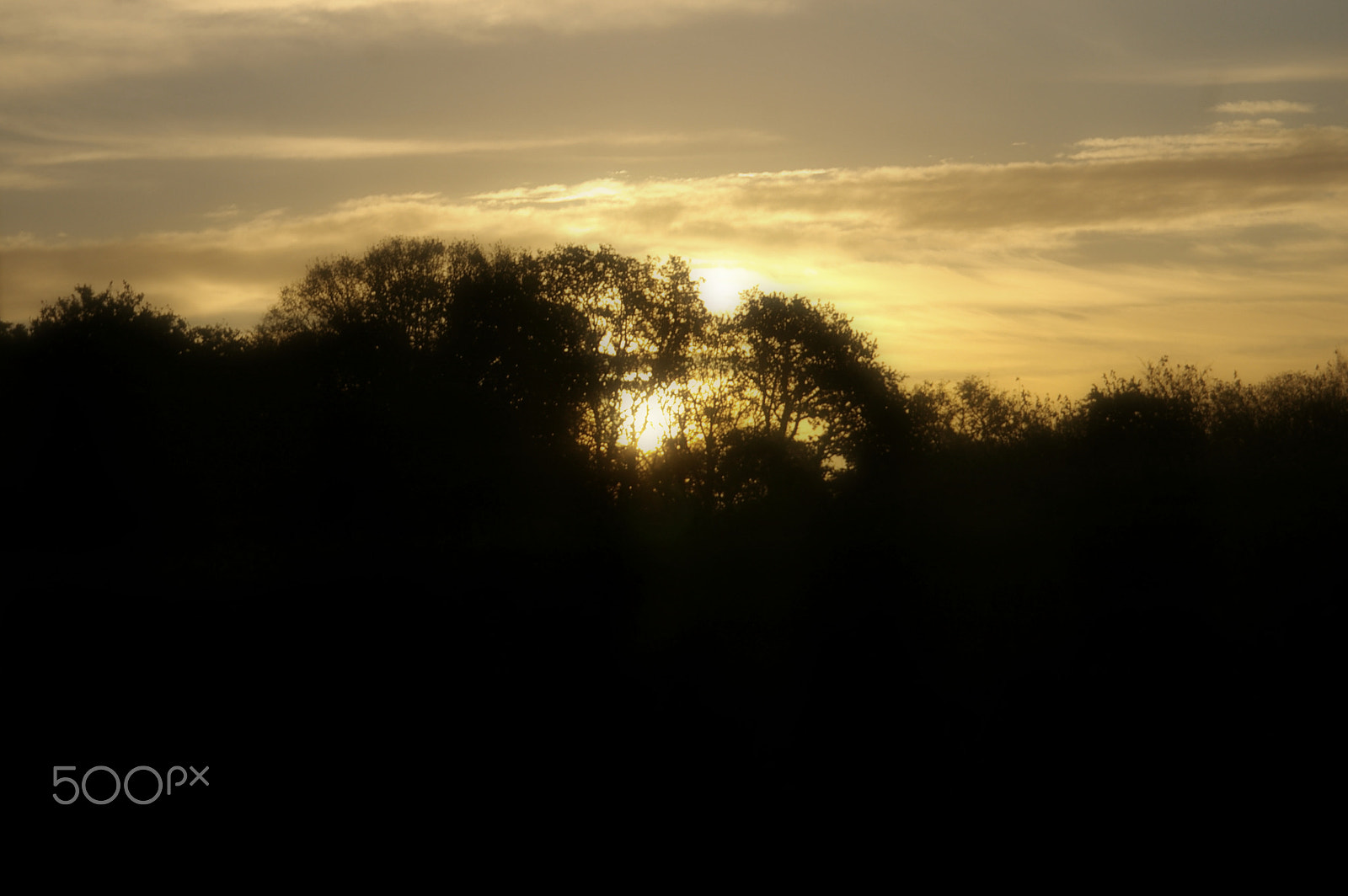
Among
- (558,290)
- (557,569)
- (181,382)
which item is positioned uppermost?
(558,290)

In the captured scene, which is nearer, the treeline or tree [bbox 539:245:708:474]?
the treeline

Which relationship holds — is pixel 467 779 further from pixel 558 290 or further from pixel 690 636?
pixel 558 290

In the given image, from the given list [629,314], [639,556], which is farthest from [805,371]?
[639,556]

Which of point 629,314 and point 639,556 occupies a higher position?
point 629,314

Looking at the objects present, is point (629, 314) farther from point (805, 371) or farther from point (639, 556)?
point (639, 556)

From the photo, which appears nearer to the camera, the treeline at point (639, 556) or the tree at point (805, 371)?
the treeline at point (639, 556)

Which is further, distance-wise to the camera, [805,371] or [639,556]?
[805,371]

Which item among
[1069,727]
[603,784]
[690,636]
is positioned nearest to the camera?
[603,784]

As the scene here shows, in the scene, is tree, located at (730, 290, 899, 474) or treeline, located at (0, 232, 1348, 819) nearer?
treeline, located at (0, 232, 1348, 819)

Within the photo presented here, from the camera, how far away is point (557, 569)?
38656 mm

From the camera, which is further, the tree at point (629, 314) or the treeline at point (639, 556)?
the tree at point (629, 314)

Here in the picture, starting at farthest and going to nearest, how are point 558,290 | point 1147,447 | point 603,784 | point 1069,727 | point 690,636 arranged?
point 558,290
point 1147,447
point 690,636
point 1069,727
point 603,784

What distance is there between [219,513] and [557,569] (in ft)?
39.3

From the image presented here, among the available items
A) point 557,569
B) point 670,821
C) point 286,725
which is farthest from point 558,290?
point 670,821
